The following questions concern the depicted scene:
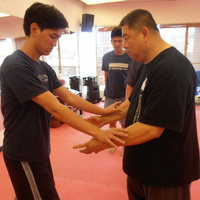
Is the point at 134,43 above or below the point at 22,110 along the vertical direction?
above

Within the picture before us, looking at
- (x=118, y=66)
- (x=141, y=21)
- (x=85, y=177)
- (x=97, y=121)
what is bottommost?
(x=85, y=177)

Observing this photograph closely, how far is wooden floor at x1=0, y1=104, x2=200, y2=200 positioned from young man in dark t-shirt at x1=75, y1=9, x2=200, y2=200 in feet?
3.49

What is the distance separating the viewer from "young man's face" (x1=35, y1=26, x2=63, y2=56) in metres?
1.20

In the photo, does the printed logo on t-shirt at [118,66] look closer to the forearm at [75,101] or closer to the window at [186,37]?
the forearm at [75,101]

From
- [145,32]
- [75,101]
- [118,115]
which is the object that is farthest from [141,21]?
[75,101]

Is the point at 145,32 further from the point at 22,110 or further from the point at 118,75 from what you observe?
the point at 118,75

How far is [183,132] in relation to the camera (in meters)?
0.97

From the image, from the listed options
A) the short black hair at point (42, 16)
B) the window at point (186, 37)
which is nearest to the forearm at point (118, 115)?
the short black hair at point (42, 16)

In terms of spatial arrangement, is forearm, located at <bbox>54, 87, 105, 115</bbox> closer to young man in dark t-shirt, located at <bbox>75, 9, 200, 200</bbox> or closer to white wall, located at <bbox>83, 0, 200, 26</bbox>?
young man in dark t-shirt, located at <bbox>75, 9, 200, 200</bbox>

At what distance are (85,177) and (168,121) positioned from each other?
5.61ft

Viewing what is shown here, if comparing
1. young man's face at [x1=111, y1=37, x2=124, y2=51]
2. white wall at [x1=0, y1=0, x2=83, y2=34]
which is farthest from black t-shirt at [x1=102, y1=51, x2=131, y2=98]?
white wall at [x1=0, y1=0, x2=83, y2=34]

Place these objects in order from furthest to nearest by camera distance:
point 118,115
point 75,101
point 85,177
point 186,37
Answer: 1. point 186,37
2. point 85,177
3. point 75,101
4. point 118,115

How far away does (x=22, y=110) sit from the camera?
3.77 ft

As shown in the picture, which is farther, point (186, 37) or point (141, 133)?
point (186, 37)
